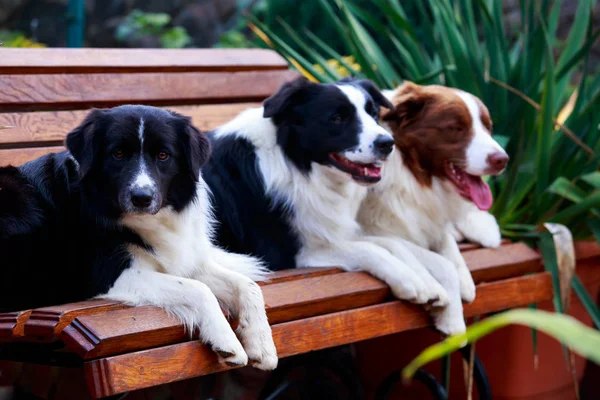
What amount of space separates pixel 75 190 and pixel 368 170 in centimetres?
107

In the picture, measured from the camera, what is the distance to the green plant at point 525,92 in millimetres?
3562

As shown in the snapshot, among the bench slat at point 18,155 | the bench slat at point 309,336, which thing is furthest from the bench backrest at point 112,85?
the bench slat at point 309,336

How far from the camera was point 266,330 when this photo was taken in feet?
7.42

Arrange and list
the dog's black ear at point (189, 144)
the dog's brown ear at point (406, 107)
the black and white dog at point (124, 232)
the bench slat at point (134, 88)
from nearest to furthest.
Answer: the black and white dog at point (124, 232) → the dog's black ear at point (189, 144) → the bench slat at point (134, 88) → the dog's brown ear at point (406, 107)

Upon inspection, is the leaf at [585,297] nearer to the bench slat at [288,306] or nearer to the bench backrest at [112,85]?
the bench slat at [288,306]

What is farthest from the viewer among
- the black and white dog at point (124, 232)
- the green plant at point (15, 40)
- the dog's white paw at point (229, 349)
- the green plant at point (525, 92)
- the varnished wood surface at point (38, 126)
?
the green plant at point (15, 40)

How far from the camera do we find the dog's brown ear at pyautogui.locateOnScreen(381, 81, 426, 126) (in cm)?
321

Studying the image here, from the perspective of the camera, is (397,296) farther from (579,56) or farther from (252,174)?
(579,56)

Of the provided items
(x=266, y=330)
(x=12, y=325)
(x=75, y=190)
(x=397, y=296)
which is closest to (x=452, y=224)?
(x=397, y=296)

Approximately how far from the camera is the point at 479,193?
3.23 meters

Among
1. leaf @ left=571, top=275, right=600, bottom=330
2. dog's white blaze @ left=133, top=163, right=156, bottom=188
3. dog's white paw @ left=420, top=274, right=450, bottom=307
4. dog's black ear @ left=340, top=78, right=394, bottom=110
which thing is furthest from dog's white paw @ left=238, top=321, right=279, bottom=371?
leaf @ left=571, top=275, right=600, bottom=330

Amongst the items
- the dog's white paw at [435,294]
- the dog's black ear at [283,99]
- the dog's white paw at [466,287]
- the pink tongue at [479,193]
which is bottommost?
the dog's white paw at [466,287]

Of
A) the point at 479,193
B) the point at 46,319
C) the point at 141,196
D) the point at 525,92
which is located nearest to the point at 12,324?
the point at 46,319

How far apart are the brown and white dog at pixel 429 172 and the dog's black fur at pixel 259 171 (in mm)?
303
